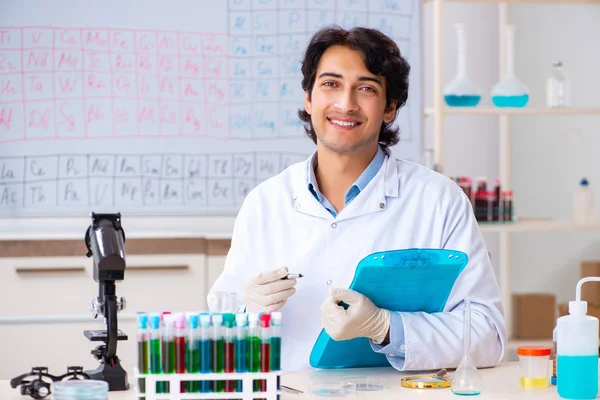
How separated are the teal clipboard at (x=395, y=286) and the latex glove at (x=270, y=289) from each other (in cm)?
12

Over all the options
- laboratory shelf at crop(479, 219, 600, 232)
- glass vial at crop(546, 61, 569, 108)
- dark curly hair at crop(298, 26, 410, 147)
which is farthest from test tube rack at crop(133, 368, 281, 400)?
glass vial at crop(546, 61, 569, 108)

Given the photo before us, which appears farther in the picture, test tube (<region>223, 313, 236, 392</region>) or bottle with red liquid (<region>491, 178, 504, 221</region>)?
bottle with red liquid (<region>491, 178, 504, 221</region>)

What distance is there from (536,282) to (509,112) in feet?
3.42

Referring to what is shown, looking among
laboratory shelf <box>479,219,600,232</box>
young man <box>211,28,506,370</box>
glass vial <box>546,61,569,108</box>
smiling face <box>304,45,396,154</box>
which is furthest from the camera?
glass vial <box>546,61,569,108</box>

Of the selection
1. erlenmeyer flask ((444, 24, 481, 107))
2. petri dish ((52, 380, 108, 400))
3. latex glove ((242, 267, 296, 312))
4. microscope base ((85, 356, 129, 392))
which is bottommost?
microscope base ((85, 356, 129, 392))

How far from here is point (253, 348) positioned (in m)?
1.49

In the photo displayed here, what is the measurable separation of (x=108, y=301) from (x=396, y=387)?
0.57 m

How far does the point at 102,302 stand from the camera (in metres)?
1.78

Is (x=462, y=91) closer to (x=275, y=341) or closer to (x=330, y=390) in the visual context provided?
(x=330, y=390)

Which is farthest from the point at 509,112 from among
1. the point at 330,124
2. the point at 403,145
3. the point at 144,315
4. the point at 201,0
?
the point at 144,315

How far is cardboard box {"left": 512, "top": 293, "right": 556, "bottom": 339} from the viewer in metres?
3.99

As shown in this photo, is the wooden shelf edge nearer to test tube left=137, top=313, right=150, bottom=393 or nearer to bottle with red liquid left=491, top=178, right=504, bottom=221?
bottle with red liquid left=491, top=178, right=504, bottom=221

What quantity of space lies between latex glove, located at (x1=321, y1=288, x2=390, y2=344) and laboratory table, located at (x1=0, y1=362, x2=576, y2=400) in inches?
3.7

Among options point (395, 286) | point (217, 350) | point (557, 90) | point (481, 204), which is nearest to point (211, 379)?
point (217, 350)
